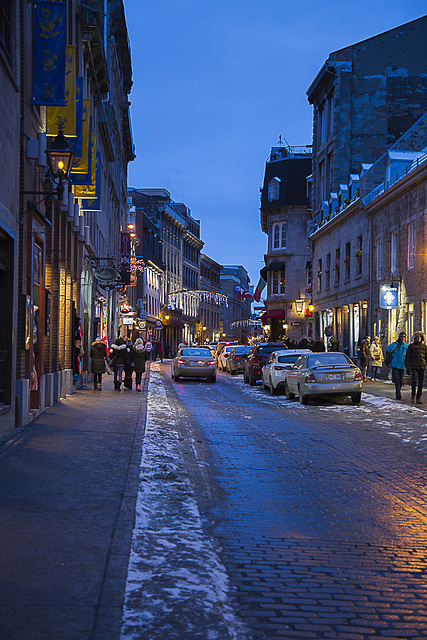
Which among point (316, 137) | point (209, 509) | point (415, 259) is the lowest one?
point (209, 509)

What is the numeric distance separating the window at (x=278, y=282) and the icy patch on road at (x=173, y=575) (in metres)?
56.0

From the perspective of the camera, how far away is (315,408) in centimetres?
Result: 1944

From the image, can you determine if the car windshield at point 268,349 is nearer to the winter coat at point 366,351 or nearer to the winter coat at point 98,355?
the winter coat at point 366,351

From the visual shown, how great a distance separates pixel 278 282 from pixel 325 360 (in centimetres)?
4417

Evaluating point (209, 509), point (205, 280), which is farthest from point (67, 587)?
point (205, 280)

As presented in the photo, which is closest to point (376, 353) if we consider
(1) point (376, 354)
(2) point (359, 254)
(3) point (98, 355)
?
A: (1) point (376, 354)

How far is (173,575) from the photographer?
17.3 ft

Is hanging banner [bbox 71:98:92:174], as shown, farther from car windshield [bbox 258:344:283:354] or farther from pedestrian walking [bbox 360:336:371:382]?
pedestrian walking [bbox 360:336:371:382]

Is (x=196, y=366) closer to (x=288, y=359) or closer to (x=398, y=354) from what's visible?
(x=288, y=359)

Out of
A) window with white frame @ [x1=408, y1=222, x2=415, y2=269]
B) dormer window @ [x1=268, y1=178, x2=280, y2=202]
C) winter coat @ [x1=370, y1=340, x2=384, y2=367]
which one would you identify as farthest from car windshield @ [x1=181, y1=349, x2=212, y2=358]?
dormer window @ [x1=268, y1=178, x2=280, y2=202]

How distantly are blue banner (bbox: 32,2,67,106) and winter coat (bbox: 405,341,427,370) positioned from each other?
1107cm

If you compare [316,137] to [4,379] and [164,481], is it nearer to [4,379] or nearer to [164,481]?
[4,379]

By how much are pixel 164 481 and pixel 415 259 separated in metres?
19.9

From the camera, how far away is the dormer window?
6506cm
